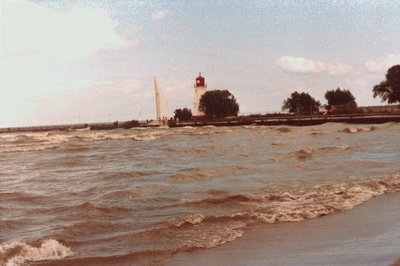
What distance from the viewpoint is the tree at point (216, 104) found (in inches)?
3954

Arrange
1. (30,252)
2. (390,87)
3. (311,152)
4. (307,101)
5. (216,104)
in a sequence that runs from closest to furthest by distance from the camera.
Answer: (30,252)
(311,152)
(390,87)
(216,104)
(307,101)

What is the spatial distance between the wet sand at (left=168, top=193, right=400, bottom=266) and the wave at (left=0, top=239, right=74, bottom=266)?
1.75 m

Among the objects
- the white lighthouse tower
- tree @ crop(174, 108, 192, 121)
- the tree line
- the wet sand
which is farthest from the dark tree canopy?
the wet sand

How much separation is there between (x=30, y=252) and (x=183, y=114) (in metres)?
110

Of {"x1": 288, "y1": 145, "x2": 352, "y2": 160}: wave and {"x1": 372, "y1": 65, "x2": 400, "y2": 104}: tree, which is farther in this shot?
{"x1": 372, "y1": 65, "x2": 400, "y2": 104}: tree

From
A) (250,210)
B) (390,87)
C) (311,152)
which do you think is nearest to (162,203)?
(250,210)

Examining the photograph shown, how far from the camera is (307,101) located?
4225 inches

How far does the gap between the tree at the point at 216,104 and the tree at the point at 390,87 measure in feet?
92.4

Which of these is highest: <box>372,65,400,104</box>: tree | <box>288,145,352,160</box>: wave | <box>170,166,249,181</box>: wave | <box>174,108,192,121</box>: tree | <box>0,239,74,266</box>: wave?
<box>372,65,400,104</box>: tree

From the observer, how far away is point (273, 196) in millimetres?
11523

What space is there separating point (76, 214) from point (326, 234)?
→ 5.21 metres

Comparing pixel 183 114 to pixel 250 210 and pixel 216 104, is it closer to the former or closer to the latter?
pixel 216 104

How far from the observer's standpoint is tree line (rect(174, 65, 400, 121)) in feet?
293

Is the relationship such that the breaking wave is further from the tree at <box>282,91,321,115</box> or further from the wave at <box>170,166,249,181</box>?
the tree at <box>282,91,321,115</box>
